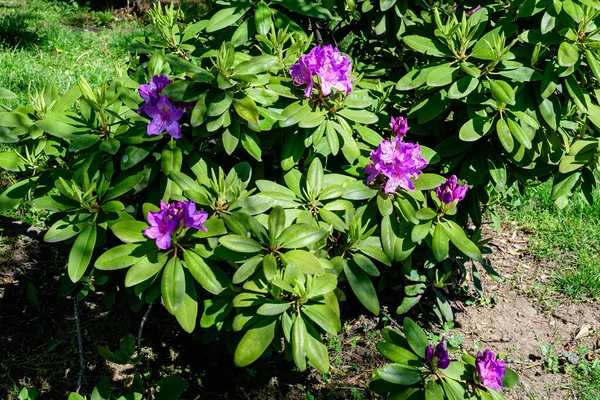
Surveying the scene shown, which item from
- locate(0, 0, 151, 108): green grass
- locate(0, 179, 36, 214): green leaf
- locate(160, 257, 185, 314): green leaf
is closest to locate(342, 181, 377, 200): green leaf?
locate(160, 257, 185, 314): green leaf

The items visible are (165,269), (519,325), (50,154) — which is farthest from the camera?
(519,325)

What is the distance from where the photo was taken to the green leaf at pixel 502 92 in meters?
2.02

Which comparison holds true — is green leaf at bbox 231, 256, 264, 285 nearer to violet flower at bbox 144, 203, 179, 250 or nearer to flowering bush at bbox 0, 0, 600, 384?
flowering bush at bbox 0, 0, 600, 384

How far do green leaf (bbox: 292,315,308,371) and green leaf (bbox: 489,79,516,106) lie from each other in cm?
99

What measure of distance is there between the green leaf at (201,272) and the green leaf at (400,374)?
1.80 feet

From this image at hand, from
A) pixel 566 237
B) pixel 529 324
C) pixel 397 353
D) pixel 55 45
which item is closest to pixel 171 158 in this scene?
pixel 397 353

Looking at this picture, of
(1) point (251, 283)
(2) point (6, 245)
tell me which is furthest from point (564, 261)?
(2) point (6, 245)

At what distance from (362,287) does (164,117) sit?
2.83ft

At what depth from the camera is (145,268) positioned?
1783mm

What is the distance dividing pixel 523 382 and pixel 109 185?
2.15 metres

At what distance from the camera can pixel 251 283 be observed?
71.2 inches

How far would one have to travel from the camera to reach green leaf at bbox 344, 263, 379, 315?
2035 mm

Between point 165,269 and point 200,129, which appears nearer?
point 165,269

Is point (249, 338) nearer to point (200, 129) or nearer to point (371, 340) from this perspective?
point (200, 129)
